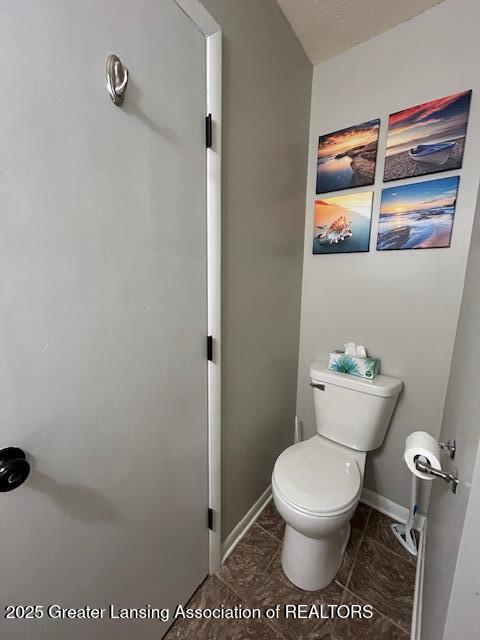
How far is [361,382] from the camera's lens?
130 centimetres

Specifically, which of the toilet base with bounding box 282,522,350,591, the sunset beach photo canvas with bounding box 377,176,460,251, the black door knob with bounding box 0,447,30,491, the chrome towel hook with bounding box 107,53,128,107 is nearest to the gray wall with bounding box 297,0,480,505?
the sunset beach photo canvas with bounding box 377,176,460,251

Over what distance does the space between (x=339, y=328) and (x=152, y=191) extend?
3.99 feet

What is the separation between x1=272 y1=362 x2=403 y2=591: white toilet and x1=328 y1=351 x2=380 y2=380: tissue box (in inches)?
1.5

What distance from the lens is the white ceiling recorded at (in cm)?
109

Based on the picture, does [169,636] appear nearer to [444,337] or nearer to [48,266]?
[48,266]

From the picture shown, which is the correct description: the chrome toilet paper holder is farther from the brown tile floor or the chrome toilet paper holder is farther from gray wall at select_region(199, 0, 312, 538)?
the brown tile floor

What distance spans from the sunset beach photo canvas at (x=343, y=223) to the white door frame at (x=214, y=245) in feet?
2.62

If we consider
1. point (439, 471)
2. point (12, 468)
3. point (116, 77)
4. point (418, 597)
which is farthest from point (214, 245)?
point (418, 597)

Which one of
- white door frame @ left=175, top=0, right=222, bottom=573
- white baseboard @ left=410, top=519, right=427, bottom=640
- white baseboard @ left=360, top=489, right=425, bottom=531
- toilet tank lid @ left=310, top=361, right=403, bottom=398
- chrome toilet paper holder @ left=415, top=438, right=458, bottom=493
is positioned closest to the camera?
chrome toilet paper holder @ left=415, top=438, right=458, bottom=493

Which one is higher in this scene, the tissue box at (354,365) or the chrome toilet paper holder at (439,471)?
the tissue box at (354,365)

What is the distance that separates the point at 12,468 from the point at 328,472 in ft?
3.77

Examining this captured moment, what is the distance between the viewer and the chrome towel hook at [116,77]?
58cm

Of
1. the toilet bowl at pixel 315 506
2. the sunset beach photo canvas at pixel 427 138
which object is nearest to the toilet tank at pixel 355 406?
the toilet bowl at pixel 315 506

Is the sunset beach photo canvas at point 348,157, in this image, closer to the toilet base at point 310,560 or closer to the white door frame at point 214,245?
the white door frame at point 214,245
